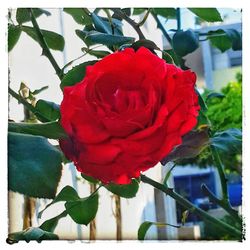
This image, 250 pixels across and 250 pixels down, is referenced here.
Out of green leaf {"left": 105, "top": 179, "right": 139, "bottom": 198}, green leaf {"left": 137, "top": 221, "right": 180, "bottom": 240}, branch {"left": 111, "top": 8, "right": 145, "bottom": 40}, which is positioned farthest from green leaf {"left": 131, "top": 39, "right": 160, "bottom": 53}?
green leaf {"left": 137, "top": 221, "right": 180, "bottom": 240}

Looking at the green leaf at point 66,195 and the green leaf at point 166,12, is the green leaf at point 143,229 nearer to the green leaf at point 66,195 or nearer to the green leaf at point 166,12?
the green leaf at point 66,195

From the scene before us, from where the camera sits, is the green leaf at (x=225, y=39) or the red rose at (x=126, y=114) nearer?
the red rose at (x=126, y=114)

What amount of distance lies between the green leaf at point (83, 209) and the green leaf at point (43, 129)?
0.59ft

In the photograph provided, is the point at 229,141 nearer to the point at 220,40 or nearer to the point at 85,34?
the point at 220,40

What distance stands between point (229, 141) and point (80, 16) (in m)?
0.52

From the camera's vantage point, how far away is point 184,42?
1.16 meters

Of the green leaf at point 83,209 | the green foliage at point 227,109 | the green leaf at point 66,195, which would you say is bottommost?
the green leaf at point 83,209

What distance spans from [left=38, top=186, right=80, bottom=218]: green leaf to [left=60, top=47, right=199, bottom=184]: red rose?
0.20 feet

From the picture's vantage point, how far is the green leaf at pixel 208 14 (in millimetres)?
1160

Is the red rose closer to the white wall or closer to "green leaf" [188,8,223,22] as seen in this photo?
the white wall

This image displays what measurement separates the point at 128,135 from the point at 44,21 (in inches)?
15.3

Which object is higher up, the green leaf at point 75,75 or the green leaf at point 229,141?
the green leaf at point 75,75

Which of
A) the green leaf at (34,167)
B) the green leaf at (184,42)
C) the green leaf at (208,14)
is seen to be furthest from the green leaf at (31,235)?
the green leaf at (208,14)
